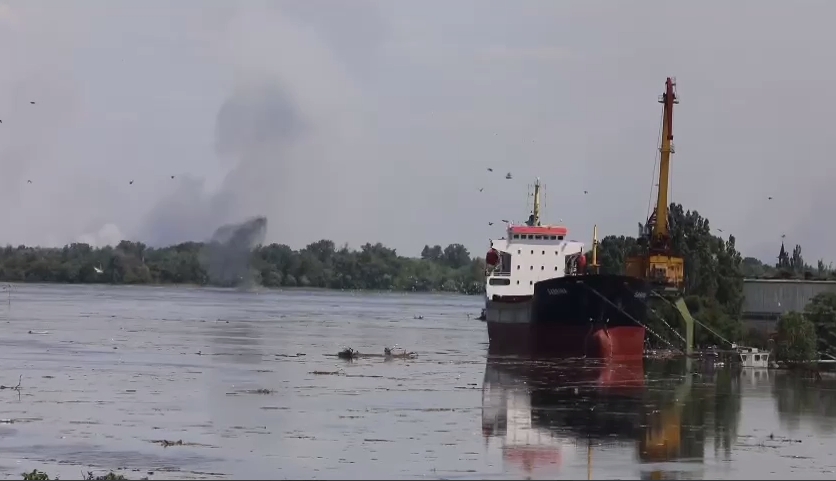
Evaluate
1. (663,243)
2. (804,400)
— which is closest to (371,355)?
(663,243)

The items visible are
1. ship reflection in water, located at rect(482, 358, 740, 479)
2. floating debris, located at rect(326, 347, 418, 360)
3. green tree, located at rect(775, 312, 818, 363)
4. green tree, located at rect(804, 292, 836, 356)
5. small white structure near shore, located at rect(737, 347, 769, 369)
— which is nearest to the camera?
ship reflection in water, located at rect(482, 358, 740, 479)

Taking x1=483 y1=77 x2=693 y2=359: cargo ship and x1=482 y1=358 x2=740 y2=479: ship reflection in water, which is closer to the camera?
x1=482 y1=358 x2=740 y2=479: ship reflection in water

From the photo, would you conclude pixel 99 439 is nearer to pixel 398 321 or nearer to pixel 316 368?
pixel 316 368

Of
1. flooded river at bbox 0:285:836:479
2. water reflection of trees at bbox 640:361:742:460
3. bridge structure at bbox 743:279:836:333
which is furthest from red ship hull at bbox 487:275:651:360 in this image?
bridge structure at bbox 743:279:836:333

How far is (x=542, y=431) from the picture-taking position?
4203 cm

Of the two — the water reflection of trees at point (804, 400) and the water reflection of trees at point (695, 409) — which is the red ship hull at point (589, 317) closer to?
the water reflection of trees at point (695, 409)

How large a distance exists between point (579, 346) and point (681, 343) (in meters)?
9.50

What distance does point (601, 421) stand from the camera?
44656mm

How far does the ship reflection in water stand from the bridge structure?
82.4 feet

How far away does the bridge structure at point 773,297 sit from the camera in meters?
91.2

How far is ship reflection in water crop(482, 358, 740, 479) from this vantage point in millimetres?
34750

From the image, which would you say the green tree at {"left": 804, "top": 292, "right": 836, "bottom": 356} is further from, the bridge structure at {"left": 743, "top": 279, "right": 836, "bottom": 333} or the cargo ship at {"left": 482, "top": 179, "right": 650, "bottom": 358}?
the bridge structure at {"left": 743, "top": 279, "right": 836, "bottom": 333}

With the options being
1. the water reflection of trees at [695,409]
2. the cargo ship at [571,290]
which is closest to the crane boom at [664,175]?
the cargo ship at [571,290]

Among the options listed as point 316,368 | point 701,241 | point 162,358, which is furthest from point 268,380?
point 701,241
